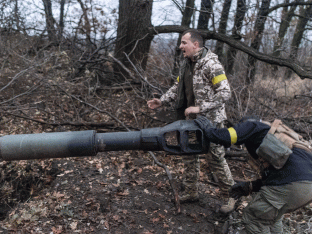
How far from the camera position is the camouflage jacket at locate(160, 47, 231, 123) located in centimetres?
309

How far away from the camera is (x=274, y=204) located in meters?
2.40

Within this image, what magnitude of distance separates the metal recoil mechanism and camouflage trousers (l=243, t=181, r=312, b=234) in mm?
988

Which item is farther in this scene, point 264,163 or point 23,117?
point 23,117

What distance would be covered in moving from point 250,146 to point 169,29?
17.8 feet

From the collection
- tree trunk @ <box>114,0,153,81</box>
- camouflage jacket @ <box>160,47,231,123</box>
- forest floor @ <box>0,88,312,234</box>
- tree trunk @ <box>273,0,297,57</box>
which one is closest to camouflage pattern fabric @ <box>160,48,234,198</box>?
camouflage jacket @ <box>160,47,231,123</box>

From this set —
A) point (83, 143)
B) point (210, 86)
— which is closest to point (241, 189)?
point (210, 86)

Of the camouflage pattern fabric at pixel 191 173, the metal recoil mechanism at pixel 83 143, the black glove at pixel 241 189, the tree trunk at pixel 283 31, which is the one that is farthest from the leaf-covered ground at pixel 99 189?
the tree trunk at pixel 283 31

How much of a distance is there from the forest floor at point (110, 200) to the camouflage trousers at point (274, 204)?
0.50m

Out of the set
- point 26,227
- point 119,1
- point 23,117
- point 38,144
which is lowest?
point 26,227

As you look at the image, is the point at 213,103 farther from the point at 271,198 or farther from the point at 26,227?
the point at 26,227

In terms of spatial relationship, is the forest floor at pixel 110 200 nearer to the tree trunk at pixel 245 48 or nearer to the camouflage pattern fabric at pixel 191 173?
the camouflage pattern fabric at pixel 191 173

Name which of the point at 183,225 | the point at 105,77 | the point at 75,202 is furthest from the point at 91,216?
the point at 105,77

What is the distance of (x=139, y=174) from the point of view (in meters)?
4.66

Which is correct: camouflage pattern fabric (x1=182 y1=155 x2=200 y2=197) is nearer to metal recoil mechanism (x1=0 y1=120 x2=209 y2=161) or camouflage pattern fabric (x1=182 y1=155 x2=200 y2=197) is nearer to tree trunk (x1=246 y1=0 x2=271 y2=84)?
metal recoil mechanism (x1=0 y1=120 x2=209 y2=161)
